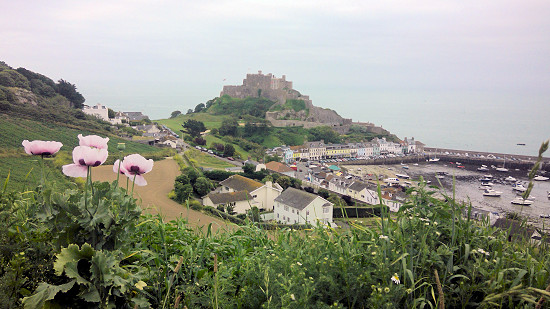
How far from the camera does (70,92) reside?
36719 mm

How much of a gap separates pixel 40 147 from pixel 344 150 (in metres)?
57.0

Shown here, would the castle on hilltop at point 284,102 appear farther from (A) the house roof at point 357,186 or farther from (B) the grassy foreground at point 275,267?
(B) the grassy foreground at point 275,267

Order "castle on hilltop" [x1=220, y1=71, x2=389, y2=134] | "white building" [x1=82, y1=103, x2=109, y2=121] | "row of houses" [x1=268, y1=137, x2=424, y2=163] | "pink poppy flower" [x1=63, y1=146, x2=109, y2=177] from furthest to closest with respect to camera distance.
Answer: "castle on hilltop" [x1=220, y1=71, x2=389, y2=134] < "row of houses" [x1=268, y1=137, x2=424, y2=163] < "white building" [x1=82, y1=103, x2=109, y2=121] < "pink poppy flower" [x1=63, y1=146, x2=109, y2=177]

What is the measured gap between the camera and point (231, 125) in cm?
5612

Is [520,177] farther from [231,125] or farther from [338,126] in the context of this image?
[231,125]

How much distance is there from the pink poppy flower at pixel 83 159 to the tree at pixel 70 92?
39777 millimetres

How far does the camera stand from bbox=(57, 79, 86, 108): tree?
36044mm

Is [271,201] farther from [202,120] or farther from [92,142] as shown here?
[202,120]

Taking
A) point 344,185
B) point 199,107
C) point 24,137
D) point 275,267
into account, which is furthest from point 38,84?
point 199,107

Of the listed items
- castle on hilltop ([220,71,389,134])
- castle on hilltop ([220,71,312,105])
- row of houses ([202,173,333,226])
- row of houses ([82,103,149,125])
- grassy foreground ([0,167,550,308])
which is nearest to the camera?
grassy foreground ([0,167,550,308])

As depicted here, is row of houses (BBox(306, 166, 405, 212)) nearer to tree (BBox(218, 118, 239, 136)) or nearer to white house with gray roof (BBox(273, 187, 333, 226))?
white house with gray roof (BBox(273, 187, 333, 226))

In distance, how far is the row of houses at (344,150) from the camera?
52031 mm

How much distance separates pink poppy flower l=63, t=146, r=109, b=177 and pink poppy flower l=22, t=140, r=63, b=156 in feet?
1.09

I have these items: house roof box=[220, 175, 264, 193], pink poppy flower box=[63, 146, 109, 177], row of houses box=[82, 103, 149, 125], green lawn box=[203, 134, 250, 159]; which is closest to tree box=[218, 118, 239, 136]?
green lawn box=[203, 134, 250, 159]
